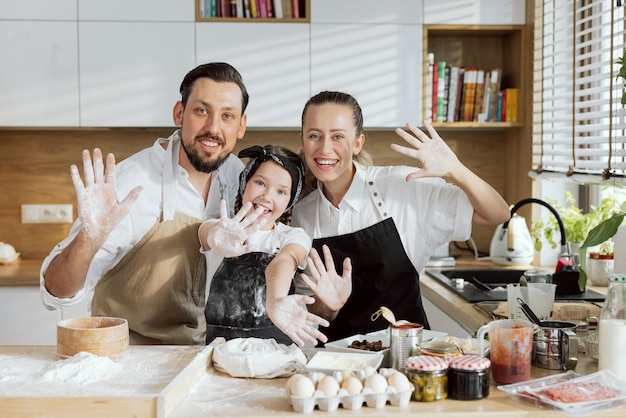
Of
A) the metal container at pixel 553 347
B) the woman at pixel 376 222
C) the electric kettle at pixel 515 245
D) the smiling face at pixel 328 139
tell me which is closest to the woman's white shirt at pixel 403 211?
the woman at pixel 376 222

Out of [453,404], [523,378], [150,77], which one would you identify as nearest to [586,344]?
[523,378]

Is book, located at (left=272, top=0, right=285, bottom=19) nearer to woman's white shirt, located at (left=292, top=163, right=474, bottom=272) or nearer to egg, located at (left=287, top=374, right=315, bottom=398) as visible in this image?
woman's white shirt, located at (left=292, top=163, right=474, bottom=272)

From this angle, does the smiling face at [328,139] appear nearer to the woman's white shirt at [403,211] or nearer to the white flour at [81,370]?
the woman's white shirt at [403,211]

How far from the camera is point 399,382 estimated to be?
1.49 meters

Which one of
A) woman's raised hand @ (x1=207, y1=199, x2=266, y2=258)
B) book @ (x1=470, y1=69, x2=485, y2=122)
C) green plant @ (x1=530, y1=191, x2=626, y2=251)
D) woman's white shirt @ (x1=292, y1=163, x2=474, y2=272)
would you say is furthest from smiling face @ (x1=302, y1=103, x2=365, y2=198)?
book @ (x1=470, y1=69, x2=485, y2=122)

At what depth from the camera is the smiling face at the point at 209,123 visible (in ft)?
7.47

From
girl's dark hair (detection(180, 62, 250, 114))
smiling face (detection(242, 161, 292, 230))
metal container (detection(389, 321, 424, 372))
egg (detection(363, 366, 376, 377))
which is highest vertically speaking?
girl's dark hair (detection(180, 62, 250, 114))

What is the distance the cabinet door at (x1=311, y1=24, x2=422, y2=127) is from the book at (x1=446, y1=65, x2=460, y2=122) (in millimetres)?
209

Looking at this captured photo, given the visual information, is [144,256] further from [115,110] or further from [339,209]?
[115,110]

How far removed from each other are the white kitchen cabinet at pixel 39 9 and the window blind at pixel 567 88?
2.08 m

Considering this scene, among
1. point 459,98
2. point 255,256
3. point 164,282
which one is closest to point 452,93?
point 459,98

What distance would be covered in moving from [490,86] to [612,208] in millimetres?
926

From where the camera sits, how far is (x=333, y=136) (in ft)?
7.52

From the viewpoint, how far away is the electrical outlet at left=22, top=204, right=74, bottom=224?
3887mm
